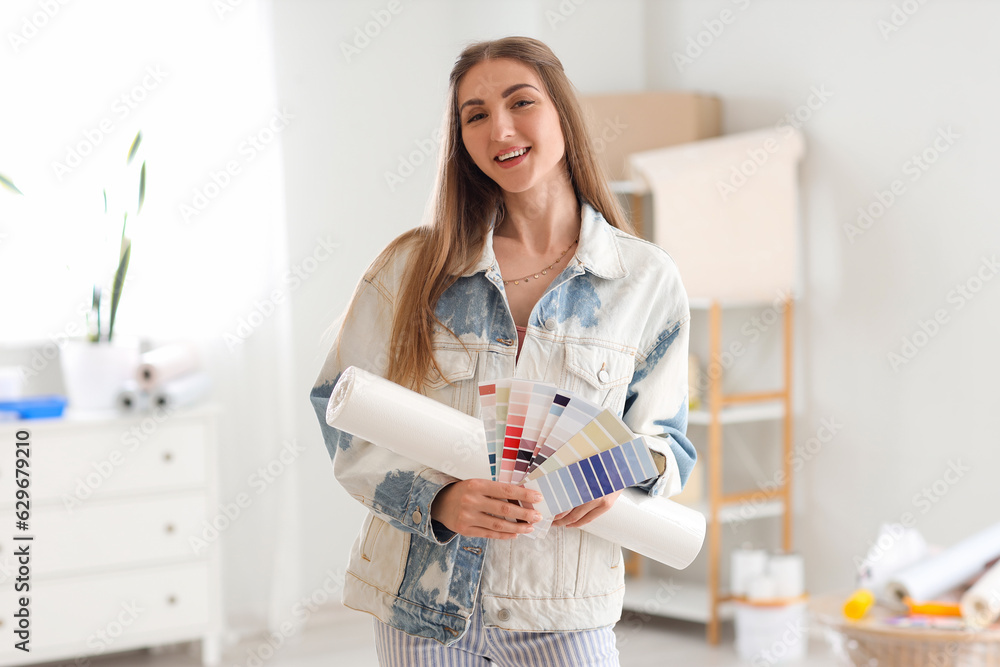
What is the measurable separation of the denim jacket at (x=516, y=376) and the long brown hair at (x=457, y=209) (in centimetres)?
2

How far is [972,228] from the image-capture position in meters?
2.60

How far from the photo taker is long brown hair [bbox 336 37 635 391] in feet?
4.26

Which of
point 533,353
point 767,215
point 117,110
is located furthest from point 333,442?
point 117,110

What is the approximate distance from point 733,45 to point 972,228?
114 centimetres

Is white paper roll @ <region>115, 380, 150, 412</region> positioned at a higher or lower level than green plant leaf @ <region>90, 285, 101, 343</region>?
lower

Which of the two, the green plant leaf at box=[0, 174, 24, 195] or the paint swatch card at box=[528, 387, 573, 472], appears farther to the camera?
the green plant leaf at box=[0, 174, 24, 195]

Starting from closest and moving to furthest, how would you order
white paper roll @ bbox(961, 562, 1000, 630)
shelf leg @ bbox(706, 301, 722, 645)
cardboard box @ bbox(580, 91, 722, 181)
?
1. white paper roll @ bbox(961, 562, 1000, 630)
2. shelf leg @ bbox(706, 301, 722, 645)
3. cardboard box @ bbox(580, 91, 722, 181)

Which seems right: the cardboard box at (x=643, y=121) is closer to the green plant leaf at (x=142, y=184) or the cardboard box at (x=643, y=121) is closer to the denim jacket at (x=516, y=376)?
the green plant leaf at (x=142, y=184)

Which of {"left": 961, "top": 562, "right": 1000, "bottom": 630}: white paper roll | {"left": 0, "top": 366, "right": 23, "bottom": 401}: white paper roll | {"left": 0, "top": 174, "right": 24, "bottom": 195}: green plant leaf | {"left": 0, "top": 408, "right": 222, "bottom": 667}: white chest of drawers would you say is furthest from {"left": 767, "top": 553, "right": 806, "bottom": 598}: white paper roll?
{"left": 0, "top": 174, "right": 24, "bottom": 195}: green plant leaf

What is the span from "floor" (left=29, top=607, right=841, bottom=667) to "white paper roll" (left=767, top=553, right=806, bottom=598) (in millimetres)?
213

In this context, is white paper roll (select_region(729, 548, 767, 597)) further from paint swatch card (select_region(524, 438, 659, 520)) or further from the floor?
paint swatch card (select_region(524, 438, 659, 520))

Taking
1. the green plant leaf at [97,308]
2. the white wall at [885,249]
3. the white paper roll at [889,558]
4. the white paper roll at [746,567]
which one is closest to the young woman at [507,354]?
the white paper roll at [889,558]

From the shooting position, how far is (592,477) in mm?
1136

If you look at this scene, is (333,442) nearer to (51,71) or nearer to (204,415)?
(204,415)
